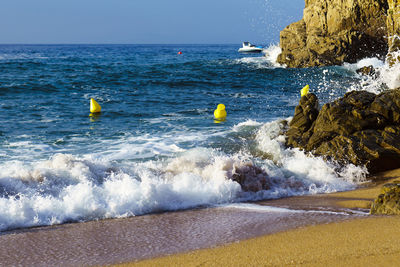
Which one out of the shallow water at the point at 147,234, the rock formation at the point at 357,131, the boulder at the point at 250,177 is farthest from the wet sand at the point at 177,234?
the rock formation at the point at 357,131

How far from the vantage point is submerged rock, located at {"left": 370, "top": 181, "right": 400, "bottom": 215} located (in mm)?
5036

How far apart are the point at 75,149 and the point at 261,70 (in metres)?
21.0

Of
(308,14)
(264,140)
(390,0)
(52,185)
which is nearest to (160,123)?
(264,140)

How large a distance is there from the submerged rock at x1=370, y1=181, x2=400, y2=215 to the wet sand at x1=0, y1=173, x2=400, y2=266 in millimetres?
214

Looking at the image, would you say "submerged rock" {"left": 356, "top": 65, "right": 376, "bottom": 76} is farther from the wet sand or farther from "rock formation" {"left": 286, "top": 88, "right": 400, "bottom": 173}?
the wet sand

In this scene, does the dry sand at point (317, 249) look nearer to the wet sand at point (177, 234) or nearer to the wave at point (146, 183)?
the wet sand at point (177, 234)

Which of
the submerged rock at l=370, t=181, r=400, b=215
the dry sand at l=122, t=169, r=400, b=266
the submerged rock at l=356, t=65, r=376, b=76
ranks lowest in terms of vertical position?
the dry sand at l=122, t=169, r=400, b=266

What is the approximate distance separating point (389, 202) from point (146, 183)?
341 centimetres

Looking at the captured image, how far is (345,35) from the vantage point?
98.7ft

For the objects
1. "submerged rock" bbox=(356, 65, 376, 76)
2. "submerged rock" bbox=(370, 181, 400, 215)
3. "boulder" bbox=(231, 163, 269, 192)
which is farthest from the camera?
"submerged rock" bbox=(356, 65, 376, 76)

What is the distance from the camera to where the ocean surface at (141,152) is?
6.41 m

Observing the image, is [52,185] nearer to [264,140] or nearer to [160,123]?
[264,140]

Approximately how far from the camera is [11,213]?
19.2 feet

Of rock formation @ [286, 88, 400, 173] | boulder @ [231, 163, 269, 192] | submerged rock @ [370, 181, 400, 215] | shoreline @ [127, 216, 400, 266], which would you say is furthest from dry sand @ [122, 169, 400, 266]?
rock formation @ [286, 88, 400, 173]
